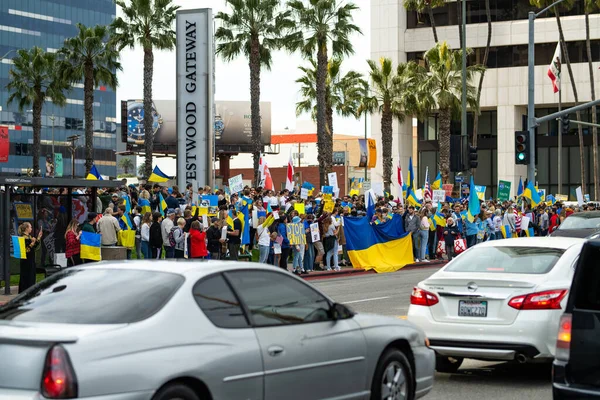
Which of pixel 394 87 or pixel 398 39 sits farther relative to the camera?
pixel 398 39

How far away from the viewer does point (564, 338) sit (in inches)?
272

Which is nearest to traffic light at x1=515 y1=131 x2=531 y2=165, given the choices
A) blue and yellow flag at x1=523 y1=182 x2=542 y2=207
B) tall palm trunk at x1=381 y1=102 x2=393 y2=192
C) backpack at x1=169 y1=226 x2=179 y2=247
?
blue and yellow flag at x1=523 y1=182 x2=542 y2=207

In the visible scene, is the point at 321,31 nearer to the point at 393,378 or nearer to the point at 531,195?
the point at 531,195

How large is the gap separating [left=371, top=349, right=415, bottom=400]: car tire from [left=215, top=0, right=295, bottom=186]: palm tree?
3978 centimetres

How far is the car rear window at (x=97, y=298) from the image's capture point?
6465mm

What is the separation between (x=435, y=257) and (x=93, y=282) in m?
27.5

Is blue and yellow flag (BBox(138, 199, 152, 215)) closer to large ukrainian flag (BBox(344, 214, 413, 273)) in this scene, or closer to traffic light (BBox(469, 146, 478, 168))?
large ukrainian flag (BBox(344, 214, 413, 273))

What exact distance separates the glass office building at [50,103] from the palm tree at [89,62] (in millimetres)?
56055

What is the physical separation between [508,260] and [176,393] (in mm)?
5425

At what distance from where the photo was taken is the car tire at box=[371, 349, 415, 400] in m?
7.99

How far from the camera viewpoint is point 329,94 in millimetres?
60688

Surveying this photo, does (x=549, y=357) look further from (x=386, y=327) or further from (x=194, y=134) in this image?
(x=194, y=134)

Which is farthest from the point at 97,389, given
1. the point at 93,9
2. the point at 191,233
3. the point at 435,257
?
the point at 93,9

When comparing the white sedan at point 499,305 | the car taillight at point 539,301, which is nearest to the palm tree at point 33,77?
the white sedan at point 499,305
